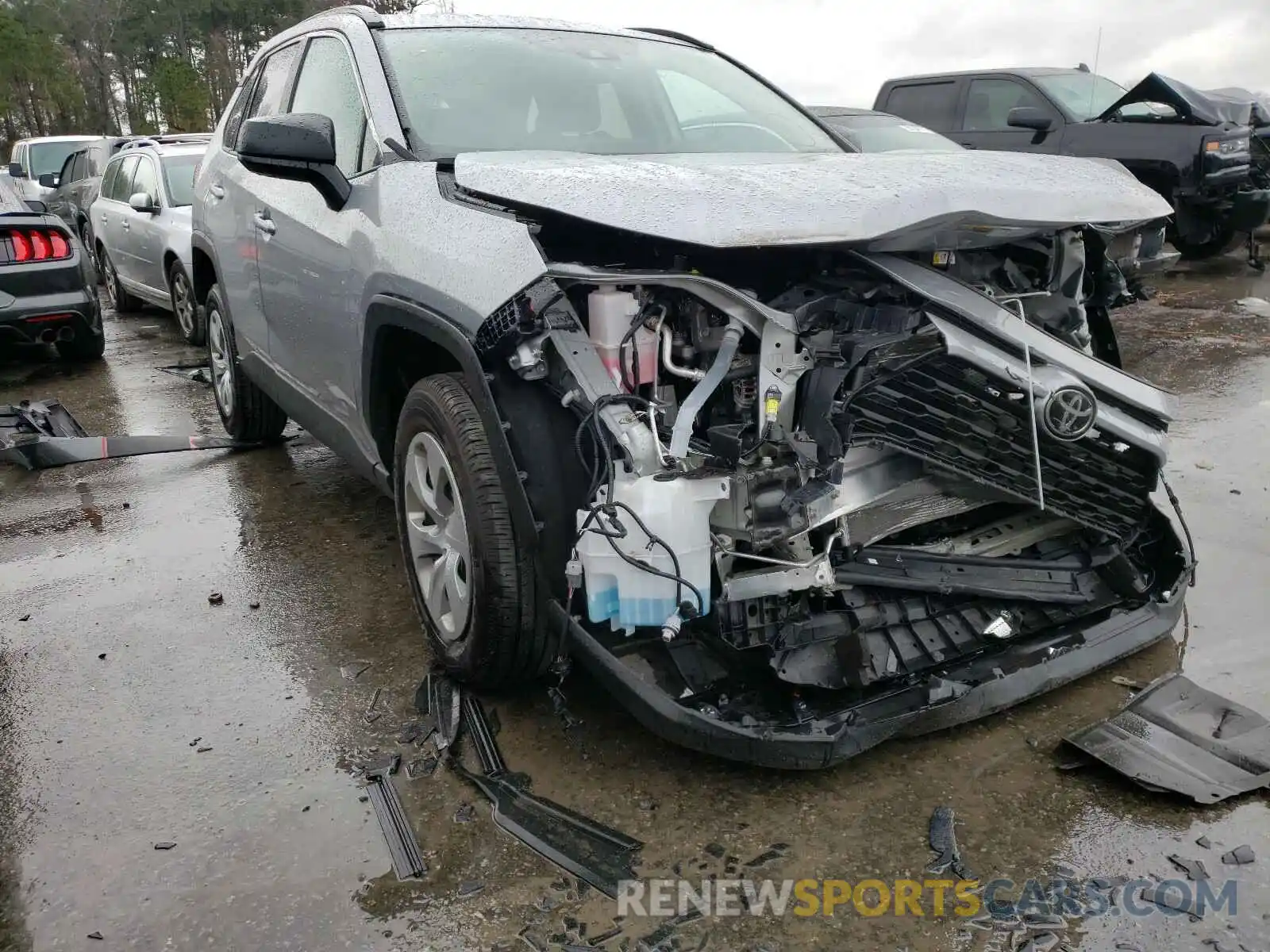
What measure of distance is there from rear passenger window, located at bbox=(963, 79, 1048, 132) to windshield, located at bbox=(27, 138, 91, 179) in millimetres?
14322

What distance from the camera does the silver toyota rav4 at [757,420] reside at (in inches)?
92.0

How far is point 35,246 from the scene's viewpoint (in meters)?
7.05

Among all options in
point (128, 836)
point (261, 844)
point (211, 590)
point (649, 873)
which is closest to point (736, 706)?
point (649, 873)

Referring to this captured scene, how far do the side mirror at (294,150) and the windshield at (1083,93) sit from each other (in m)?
8.64

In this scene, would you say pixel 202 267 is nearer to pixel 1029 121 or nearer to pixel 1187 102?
pixel 1029 121

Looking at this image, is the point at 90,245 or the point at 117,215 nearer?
the point at 117,215

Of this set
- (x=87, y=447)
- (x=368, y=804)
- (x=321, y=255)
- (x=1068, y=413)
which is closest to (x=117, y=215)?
(x=87, y=447)

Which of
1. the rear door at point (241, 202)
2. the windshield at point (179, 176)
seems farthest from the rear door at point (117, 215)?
the rear door at point (241, 202)

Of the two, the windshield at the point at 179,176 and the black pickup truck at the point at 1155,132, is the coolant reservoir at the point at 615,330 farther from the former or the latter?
the black pickup truck at the point at 1155,132

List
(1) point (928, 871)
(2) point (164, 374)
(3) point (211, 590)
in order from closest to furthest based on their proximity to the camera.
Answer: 1. (1) point (928, 871)
2. (3) point (211, 590)
3. (2) point (164, 374)

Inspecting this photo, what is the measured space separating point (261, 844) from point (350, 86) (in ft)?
8.10

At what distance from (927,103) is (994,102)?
0.91 metres

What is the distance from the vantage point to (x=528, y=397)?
2.49m

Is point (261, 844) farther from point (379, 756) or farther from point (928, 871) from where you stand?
point (928, 871)
